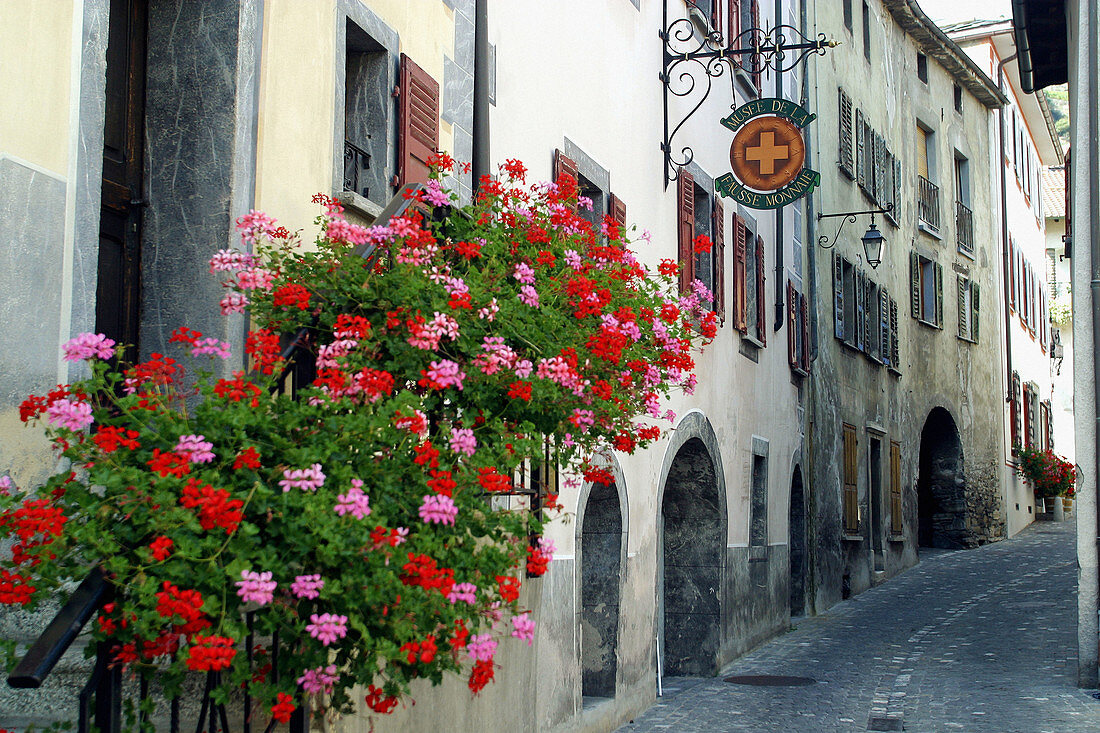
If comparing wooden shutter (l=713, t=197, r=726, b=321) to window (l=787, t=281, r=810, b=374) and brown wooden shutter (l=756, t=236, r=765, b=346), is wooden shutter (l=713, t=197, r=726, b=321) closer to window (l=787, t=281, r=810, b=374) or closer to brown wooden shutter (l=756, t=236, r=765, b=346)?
brown wooden shutter (l=756, t=236, r=765, b=346)

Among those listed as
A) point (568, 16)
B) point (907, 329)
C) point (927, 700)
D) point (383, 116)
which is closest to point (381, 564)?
point (383, 116)

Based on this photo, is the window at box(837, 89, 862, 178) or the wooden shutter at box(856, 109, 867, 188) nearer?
the window at box(837, 89, 862, 178)

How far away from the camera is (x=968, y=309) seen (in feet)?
86.0

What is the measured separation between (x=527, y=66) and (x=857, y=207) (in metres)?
13.4

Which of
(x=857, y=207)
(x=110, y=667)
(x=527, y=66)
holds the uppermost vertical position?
(x=857, y=207)

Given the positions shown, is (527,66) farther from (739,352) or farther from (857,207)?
(857,207)

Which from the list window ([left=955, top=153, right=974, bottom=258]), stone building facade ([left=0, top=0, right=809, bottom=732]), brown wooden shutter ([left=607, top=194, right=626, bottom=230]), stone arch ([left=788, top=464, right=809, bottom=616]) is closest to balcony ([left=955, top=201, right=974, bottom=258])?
window ([left=955, top=153, right=974, bottom=258])

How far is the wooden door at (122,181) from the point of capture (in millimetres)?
4863

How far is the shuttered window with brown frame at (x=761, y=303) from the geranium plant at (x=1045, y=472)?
1705cm

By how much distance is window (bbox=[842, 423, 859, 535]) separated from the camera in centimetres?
1859

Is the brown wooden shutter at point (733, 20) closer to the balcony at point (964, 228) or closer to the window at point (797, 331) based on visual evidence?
the window at point (797, 331)

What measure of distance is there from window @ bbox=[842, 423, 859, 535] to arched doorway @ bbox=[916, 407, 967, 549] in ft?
20.8

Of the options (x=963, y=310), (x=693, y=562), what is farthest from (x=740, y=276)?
(x=963, y=310)

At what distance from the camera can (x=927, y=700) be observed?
9805mm
